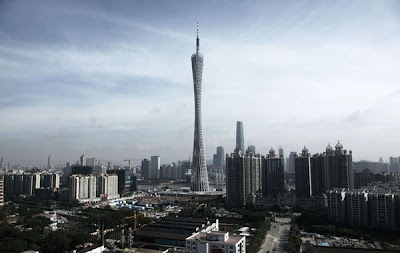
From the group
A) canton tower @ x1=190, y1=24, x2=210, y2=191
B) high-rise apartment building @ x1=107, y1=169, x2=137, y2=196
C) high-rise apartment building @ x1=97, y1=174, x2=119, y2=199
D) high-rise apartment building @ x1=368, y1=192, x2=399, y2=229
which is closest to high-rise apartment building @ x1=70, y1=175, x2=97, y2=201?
high-rise apartment building @ x1=97, y1=174, x2=119, y2=199

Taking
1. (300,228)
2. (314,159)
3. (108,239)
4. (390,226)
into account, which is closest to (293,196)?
(314,159)

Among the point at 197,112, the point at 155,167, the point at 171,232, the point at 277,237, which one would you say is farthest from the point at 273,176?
the point at 155,167

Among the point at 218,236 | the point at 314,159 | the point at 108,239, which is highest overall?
the point at 314,159

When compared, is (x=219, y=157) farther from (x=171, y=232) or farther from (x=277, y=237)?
(x=171, y=232)

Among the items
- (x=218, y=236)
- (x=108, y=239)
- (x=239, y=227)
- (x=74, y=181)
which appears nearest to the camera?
(x=218, y=236)

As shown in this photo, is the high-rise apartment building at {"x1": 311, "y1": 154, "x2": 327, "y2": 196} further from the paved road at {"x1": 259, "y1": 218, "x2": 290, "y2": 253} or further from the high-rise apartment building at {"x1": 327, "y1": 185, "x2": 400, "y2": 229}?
the high-rise apartment building at {"x1": 327, "y1": 185, "x2": 400, "y2": 229}

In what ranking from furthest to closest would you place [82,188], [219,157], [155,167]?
1. [219,157]
2. [155,167]
3. [82,188]

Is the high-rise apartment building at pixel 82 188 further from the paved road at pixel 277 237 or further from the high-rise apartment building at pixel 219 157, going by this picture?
the high-rise apartment building at pixel 219 157

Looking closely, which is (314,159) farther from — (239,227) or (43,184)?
(43,184)
